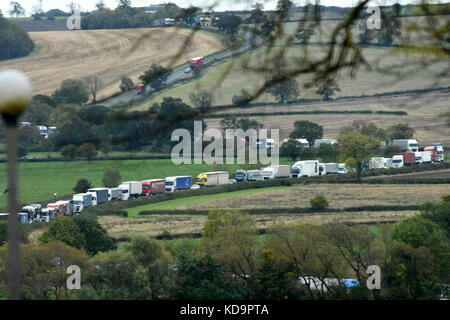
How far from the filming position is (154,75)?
4.39 metres

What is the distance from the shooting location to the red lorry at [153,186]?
140 feet

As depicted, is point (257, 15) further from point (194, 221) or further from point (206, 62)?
point (194, 221)

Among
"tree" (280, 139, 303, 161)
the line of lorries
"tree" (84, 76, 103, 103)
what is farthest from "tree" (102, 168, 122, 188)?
"tree" (84, 76, 103, 103)

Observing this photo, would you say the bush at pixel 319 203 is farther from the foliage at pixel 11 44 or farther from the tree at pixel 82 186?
the foliage at pixel 11 44

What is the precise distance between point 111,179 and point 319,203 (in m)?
14.6

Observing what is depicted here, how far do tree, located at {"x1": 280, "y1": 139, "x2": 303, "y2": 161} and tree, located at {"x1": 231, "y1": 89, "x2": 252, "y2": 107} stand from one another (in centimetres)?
4369

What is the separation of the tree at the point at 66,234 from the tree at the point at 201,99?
24.9 meters

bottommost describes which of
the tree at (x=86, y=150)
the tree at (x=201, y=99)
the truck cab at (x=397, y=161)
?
the truck cab at (x=397, y=161)

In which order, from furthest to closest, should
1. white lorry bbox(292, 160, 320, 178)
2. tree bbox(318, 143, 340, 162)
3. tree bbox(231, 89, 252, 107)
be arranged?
tree bbox(318, 143, 340, 162) → white lorry bbox(292, 160, 320, 178) → tree bbox(231, 89, 252, 107)

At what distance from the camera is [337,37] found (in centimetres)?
432

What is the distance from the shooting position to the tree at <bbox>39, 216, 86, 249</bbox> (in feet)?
94.3

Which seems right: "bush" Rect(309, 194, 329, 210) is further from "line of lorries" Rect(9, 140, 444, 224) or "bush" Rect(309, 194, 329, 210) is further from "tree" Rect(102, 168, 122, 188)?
"tree" Rect(102, 168, 122, 188)

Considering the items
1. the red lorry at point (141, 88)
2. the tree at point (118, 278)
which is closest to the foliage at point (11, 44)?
the tree at point (118, 278)
